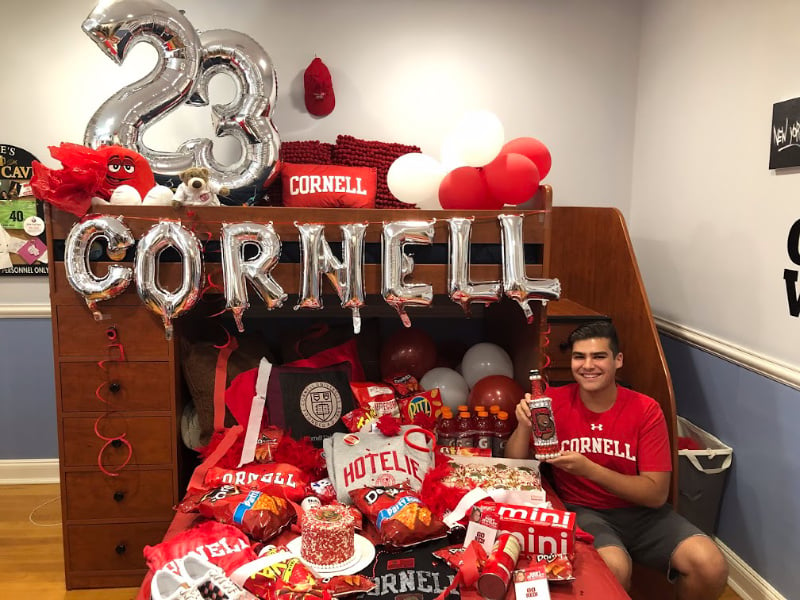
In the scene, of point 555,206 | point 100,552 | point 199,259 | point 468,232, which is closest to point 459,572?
point 468,232

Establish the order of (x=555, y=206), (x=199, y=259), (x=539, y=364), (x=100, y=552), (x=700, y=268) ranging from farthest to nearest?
(x=555, y=206), (x=700, y=268), (x=539, y=364), (x=100, y=552), (x=199, y=259)

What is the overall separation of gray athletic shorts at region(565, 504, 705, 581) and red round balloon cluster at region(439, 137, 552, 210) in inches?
45.3

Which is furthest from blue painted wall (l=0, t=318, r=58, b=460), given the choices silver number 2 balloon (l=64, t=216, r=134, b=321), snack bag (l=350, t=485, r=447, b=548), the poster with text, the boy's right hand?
the poster with text

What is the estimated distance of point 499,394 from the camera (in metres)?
2.34

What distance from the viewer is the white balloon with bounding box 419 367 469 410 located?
247 centimetres

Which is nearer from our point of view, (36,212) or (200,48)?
(200,48)

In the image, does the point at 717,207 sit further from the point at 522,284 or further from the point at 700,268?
the point at 522,284

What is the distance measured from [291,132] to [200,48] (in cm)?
65

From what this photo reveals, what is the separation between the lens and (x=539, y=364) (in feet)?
7.64

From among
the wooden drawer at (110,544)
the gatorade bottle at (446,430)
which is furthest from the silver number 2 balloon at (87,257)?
the gatorade bottle at (446,430)

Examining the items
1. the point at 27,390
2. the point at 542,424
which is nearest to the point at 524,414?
the point at 542,424

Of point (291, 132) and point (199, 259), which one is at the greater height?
point (291, 132)

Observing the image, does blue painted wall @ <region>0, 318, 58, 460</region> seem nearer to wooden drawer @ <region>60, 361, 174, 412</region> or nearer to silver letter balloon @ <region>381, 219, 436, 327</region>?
wooden drawer @ <region>60, 361, 174, 412</region>

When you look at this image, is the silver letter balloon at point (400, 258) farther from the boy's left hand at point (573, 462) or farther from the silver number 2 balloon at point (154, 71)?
the silver number 2 balloon at point (154, 71)
